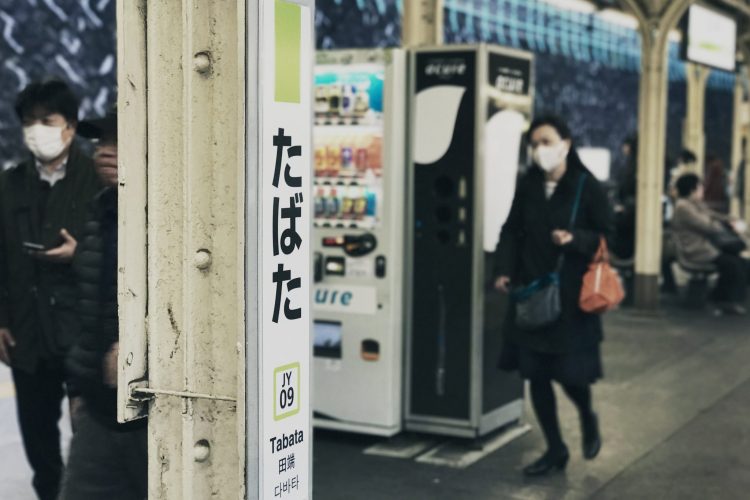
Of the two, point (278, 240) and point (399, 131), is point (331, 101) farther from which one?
point (278, 240)

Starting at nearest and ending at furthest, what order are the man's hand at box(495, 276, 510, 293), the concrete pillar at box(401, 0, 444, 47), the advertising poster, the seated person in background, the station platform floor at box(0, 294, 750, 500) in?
the advertising poster → the station platform floor at box(0, 294, 750, 500) → the man's hand at box(495, 276, 510, 293) → the concrete pillar at box(401, 0, 444, 47) → the seated person in background

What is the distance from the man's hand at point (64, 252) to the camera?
12.7 ft

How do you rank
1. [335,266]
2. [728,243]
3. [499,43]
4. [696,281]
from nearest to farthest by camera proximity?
[335,266] → [728,243] → [696,281] → [499,43]

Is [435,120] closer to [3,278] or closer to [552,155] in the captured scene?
[552,155]

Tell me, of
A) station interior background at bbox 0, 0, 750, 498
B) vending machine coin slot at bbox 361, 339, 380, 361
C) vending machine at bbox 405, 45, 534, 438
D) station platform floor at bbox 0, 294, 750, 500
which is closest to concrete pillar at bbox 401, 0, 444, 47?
station interior background at bbox 0, 0, 750, 498

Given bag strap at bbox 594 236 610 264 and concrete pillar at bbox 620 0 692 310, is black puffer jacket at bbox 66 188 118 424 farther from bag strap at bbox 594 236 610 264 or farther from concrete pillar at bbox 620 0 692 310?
concrete pillar at bbox 620 0 692 310

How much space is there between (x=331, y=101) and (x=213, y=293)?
3.44m

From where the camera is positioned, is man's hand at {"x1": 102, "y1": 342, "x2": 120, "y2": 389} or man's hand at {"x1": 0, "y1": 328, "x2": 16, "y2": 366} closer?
man's hand at {"x1": 102, "y1": 342, "x2": 120, "y2": 389}

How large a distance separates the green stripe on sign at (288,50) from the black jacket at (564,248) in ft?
9.61

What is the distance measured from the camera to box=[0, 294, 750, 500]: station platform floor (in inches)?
192

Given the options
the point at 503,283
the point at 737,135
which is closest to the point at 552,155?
the point at 503,283

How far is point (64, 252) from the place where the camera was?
3.88m

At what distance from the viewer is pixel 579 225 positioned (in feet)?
16.7

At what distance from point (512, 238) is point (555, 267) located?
28cm
